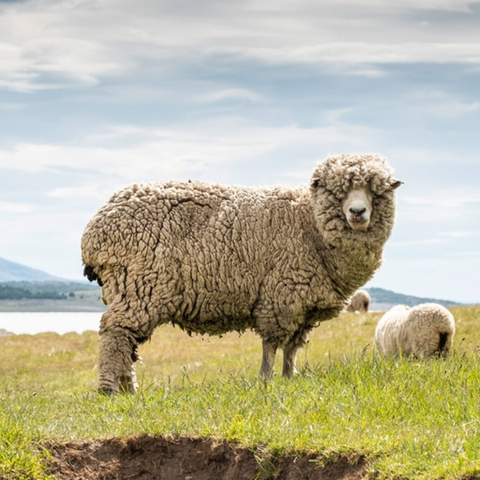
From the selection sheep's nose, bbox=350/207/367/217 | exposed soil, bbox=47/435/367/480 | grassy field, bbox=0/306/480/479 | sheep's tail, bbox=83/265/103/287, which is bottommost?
exposed soil, bbox=47/435/367/480

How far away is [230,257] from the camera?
29.1ft

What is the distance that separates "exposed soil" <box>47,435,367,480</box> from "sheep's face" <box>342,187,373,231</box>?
3.56 m

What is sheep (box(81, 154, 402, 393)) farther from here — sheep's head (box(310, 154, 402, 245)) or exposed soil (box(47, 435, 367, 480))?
exposed soil (box(47, 435, 367, 480))

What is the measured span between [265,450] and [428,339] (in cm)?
682

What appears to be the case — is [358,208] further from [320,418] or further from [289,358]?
[320,418]

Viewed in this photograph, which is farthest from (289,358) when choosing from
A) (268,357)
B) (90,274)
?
(90,274)

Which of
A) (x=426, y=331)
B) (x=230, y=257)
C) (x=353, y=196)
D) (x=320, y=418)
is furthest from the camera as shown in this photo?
(x=426, y=331)

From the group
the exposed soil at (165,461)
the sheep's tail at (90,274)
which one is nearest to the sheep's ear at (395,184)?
the sheep's tail at (90,274)

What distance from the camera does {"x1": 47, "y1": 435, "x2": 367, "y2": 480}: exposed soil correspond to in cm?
553

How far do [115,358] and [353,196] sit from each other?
343 cm

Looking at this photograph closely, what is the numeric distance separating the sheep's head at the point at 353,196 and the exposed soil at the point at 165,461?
3.65 m

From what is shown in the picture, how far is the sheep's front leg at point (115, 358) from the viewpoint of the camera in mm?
8672

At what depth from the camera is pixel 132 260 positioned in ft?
28.8

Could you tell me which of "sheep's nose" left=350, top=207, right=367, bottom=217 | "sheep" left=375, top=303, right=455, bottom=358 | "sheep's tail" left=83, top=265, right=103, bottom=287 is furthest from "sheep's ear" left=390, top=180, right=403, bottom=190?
"sheep's tail" left=83, top=265, right=103, bottom=287
